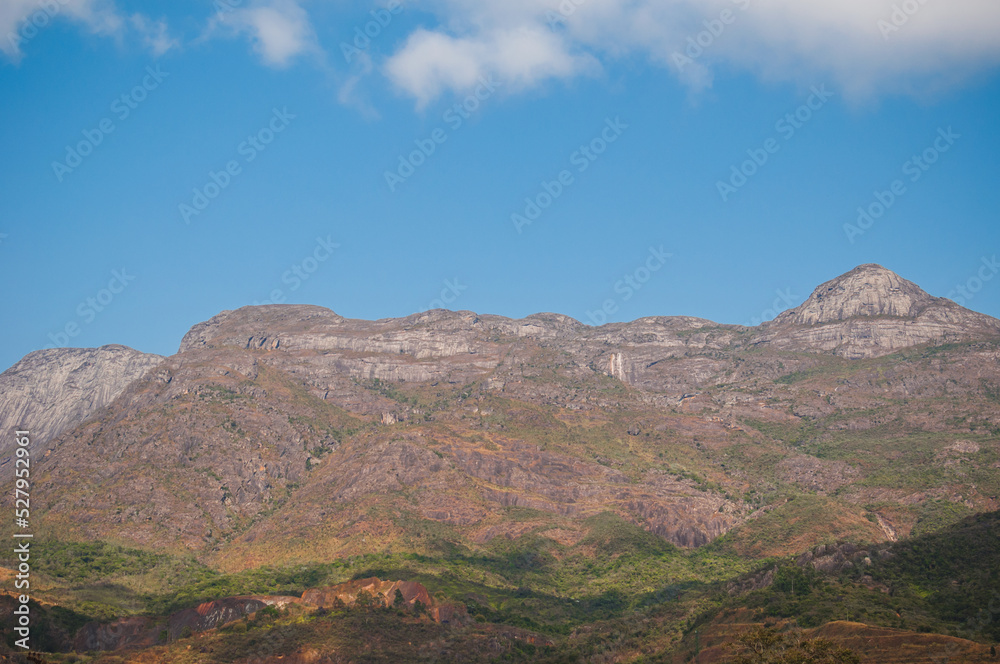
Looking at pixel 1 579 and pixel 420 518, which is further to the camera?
pixel 420 518

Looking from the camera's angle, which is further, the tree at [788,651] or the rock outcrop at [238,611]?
the rock outcrop at [238,611]

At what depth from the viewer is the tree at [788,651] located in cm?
8057

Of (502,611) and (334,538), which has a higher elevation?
(334,538)

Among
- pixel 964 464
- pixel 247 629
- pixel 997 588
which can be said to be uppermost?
pixel 964 464

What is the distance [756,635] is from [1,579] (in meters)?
122

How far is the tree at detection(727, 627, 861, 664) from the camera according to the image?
80.6 meters

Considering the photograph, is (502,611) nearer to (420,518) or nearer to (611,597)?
(611,597)

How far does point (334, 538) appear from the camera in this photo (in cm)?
18712

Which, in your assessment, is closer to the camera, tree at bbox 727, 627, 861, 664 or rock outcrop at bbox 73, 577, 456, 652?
tree at bbox 727, 627, 861, 664

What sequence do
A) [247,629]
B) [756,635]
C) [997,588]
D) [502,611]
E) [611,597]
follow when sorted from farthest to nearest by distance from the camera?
[611,597] < [502,611] < [247,629] < [997,588] < [756,635]

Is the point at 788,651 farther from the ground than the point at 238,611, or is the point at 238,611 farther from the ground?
the point at 788,651

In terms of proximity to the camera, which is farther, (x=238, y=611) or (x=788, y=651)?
(x=238, y=611)

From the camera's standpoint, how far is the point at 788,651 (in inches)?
3334

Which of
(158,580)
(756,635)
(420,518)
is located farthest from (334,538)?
(756,635)
